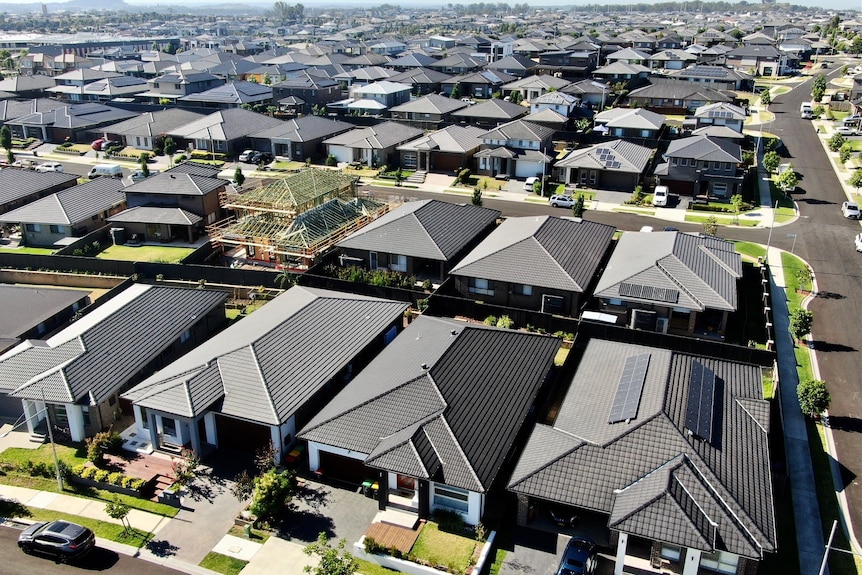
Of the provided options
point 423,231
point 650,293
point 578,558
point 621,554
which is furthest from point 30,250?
point 621,554

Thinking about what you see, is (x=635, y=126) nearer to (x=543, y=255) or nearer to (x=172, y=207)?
(x=543, y=255)

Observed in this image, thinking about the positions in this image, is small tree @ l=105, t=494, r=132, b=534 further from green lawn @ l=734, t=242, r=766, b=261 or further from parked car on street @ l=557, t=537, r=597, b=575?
green lawn @ l=734, t=242, r=766, b=261

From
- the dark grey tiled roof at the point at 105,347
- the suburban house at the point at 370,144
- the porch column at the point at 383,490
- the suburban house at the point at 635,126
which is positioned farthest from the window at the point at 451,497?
the suburban house at the point at 635,126

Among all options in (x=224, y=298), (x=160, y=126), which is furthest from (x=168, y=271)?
(x=160, y=126)

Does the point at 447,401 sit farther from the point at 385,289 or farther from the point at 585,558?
the point at 385,289

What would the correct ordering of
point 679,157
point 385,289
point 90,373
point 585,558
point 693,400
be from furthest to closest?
point 679,157
point 385,289
point 90,373
point 693,400
point 585,558

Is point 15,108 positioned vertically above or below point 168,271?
above

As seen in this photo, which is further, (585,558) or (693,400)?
(693,400)
